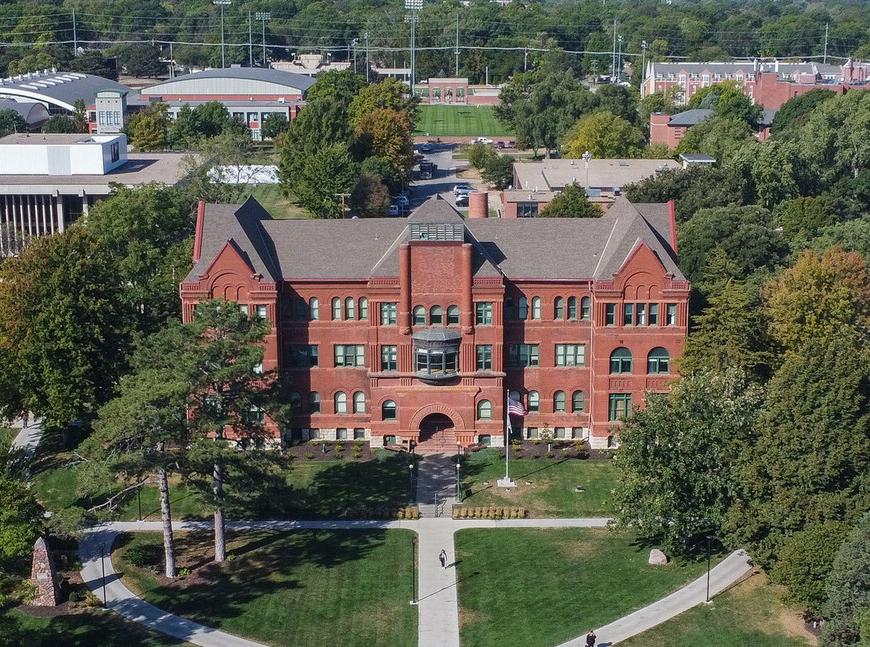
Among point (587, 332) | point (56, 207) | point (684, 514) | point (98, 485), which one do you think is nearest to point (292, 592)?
point (98, 485)

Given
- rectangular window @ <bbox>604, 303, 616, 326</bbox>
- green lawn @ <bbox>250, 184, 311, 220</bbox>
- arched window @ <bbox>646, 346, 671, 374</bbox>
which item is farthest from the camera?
green lawn @ <bbox>250, 184, 311, 220</bbox>

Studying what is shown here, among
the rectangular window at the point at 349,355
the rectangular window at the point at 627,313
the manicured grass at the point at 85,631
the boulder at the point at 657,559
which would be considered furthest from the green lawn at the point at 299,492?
the rectangular window at the point at 627,313

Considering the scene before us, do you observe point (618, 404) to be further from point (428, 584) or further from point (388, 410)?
point (428, 584)

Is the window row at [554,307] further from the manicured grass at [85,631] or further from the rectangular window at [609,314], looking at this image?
the manicured grass at [85,631]

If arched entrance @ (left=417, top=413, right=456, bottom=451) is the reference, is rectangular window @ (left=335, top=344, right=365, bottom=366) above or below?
above

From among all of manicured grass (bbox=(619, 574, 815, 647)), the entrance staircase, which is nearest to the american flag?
the entrance staircase

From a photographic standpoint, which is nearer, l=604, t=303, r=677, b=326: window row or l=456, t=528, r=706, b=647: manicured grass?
l=456, t=528, r=706, b=647: manicured grass

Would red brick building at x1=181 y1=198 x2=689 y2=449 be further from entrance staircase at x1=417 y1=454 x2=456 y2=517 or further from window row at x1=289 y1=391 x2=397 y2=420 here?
entrance staircase at x1=417 y1=454 x2=456 y2=517

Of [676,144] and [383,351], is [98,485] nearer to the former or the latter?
[383,351]
